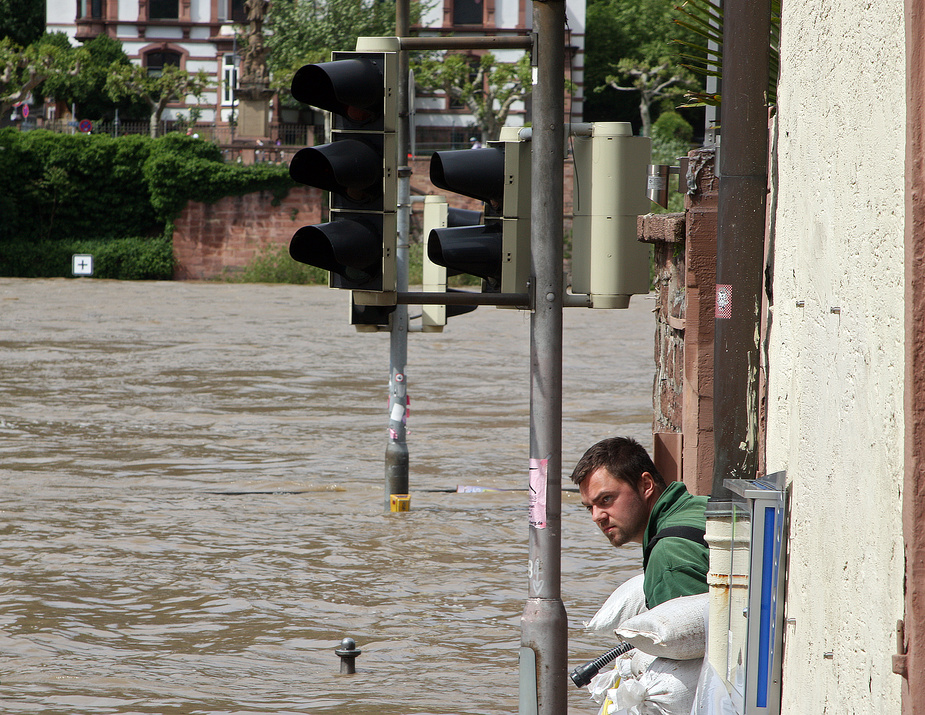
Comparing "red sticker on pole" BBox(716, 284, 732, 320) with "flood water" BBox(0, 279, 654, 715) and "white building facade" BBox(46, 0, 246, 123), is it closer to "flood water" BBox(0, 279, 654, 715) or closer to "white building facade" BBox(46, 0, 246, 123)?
"flood water" BBox(0, 279, 654, 715)

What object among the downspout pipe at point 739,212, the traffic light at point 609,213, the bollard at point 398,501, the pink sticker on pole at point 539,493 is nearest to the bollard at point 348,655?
the pink sticker on pole at point 539,493

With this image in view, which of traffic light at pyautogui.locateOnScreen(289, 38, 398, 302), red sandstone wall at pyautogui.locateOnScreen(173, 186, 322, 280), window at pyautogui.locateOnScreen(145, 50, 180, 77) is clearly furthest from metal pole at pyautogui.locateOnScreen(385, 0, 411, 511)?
window at pyautogui.locateOnScreen(145, 50, 180, 77)

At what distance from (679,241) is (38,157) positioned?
50.3 metres

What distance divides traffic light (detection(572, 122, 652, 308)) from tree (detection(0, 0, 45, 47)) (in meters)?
74.1

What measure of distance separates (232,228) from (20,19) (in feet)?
91.9

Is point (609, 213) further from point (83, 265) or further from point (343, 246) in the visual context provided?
point (83, 265)

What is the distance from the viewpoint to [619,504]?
437 cm

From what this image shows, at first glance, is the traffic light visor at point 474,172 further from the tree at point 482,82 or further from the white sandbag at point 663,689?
the tree at point 482,82

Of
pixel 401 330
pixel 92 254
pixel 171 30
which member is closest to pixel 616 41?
pixel 171 30

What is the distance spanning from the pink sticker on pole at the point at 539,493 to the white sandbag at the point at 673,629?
4.76 feet

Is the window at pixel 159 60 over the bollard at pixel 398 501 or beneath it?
over

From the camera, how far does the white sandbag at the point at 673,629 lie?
12.0ft

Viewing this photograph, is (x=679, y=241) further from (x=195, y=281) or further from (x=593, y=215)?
(x=195, y=281)

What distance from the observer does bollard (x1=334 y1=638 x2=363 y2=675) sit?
745 cm
